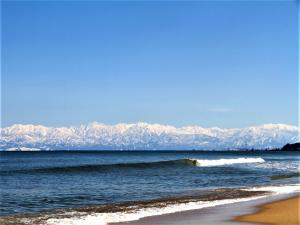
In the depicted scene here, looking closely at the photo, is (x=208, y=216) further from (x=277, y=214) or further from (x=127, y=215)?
(x=127, y=215)

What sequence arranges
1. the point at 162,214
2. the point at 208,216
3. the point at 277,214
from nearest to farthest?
the point at 208,216 → the point at 277,214 → the point at 162,214

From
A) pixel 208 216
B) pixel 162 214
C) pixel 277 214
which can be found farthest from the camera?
pixel 162 214

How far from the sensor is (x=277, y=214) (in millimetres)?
19234

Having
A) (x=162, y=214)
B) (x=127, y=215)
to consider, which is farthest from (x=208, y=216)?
(x=127, y=215)

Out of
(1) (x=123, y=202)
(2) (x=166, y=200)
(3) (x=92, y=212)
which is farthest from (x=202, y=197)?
(3) (x=92, y=212)

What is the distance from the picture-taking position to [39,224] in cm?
1778

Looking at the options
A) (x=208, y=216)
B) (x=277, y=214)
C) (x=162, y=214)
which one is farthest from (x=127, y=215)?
(x=277, y=214)

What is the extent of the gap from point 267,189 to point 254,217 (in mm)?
11617

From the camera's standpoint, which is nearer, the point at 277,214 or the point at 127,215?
the point at 277,214

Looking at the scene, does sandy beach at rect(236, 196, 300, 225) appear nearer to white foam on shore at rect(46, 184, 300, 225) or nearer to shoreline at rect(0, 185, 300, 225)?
shoreline at rect(0, 185, 300, 225)

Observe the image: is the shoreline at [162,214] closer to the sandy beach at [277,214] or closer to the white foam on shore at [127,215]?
the white foam on shore at [127,215]

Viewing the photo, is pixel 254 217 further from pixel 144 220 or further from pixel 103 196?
pixel 103 196

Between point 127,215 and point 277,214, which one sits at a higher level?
point 277,214

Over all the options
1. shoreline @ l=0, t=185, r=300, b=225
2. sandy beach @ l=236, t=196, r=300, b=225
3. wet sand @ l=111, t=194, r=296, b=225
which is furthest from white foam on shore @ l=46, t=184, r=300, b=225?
sandy beach @ l=236, t=196, r=300, b=225
